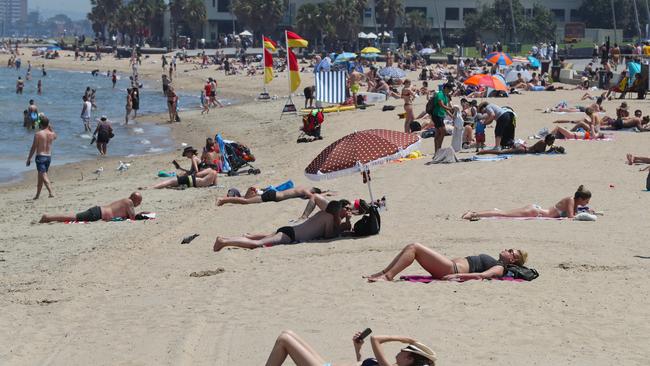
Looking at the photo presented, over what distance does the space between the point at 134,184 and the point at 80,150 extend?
9237 millimetres

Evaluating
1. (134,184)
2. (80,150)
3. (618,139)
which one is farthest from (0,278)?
(80,150)

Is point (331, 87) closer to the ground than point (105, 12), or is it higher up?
closer to the ground

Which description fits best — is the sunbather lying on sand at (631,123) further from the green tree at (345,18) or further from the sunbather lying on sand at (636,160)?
the green tree at (345,18)

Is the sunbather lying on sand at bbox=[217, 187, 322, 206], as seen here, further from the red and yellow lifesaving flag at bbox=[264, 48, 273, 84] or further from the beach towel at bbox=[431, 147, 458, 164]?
the red and yellow lifesaving flag at bbox=[264, 48, 273, 84]

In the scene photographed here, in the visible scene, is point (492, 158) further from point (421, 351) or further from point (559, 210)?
point (421, 351)

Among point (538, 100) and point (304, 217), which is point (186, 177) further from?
point (538, 100)

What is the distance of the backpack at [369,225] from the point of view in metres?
12.1

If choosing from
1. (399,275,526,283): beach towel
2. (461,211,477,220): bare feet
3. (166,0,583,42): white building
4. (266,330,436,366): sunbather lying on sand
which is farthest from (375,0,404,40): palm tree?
(266,330,436,366): sunbather lying on sand

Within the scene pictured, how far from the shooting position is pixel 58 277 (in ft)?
37.7

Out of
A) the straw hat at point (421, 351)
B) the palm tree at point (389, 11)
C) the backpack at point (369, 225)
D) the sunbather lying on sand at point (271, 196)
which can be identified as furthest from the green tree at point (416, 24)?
the straw hat at point (421, 351)

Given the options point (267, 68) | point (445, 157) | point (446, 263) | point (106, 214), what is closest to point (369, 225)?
point (446, 263)

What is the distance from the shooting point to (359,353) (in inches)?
269

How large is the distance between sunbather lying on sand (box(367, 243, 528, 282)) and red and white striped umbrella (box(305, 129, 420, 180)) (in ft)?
8.88

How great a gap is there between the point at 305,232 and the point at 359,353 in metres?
5.26
